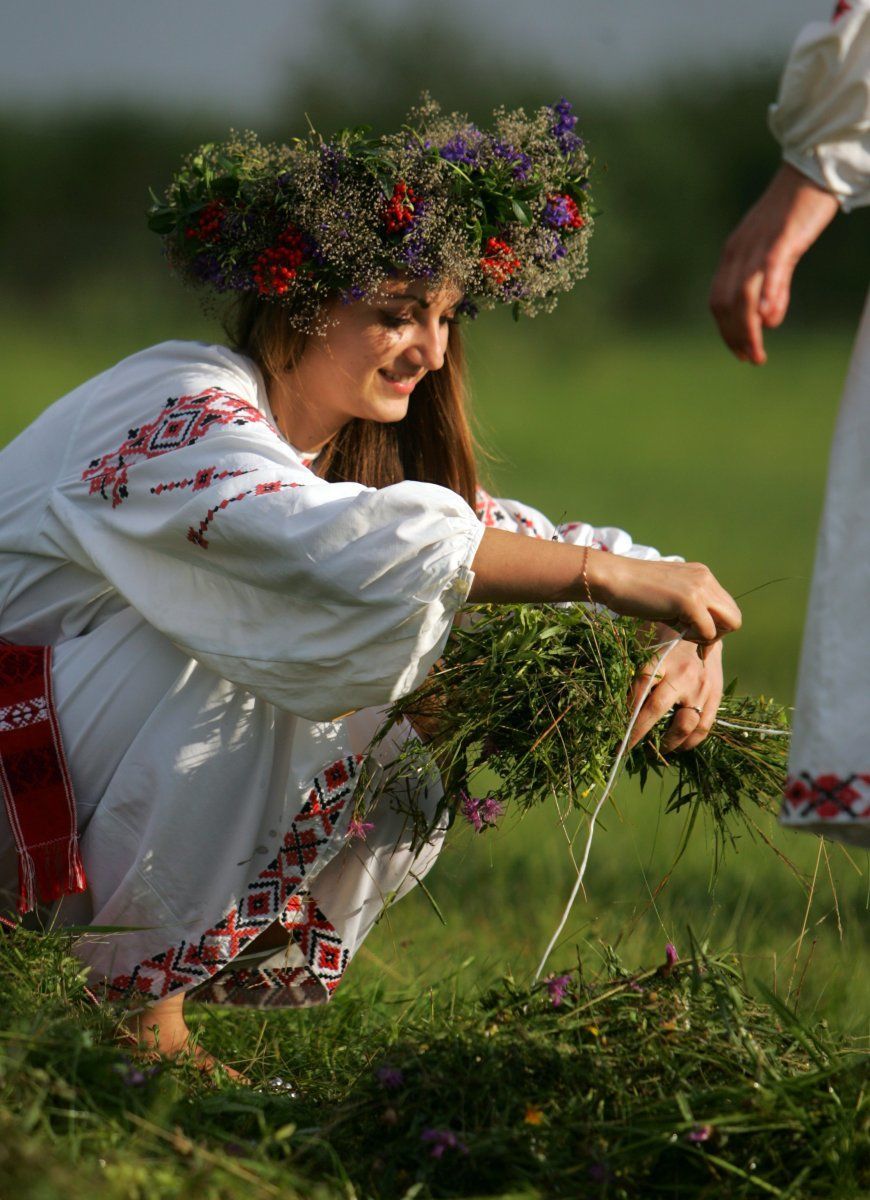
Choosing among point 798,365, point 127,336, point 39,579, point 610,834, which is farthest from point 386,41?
point 39,579

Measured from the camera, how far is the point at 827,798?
7.38 ft

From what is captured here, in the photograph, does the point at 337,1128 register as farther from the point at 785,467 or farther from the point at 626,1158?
the point at 785,467

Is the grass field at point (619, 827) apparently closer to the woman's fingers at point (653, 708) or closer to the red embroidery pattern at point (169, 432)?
the woman's fingers at point (653, 708)

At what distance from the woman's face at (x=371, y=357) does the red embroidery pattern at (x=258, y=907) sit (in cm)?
82

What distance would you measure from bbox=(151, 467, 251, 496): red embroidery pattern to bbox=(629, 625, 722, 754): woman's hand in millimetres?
809

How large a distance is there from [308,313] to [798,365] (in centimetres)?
2574

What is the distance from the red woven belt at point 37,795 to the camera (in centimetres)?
303

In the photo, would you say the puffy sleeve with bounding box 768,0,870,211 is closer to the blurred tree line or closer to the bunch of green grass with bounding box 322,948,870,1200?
the bunch of green grass with bounding box 322,948,870,1200

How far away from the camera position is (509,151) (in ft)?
11.3

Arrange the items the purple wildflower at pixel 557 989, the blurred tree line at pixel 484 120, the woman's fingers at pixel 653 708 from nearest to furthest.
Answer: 1. the purple wildflower at pixel 557 989
2. the woman's fingers at pixel 653 708
3. the blurred tree line at pixel 484 120

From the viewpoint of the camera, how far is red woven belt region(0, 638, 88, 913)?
9.93ft

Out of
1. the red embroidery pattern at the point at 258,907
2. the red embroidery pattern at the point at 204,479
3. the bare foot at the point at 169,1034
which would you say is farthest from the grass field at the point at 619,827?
the red embroidery pattern at the point at 204,479

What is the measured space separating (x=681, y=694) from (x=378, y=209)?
1139 mm

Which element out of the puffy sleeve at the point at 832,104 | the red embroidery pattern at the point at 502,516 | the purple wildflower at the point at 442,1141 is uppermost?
the puffy sleeve at the point at 832,104
